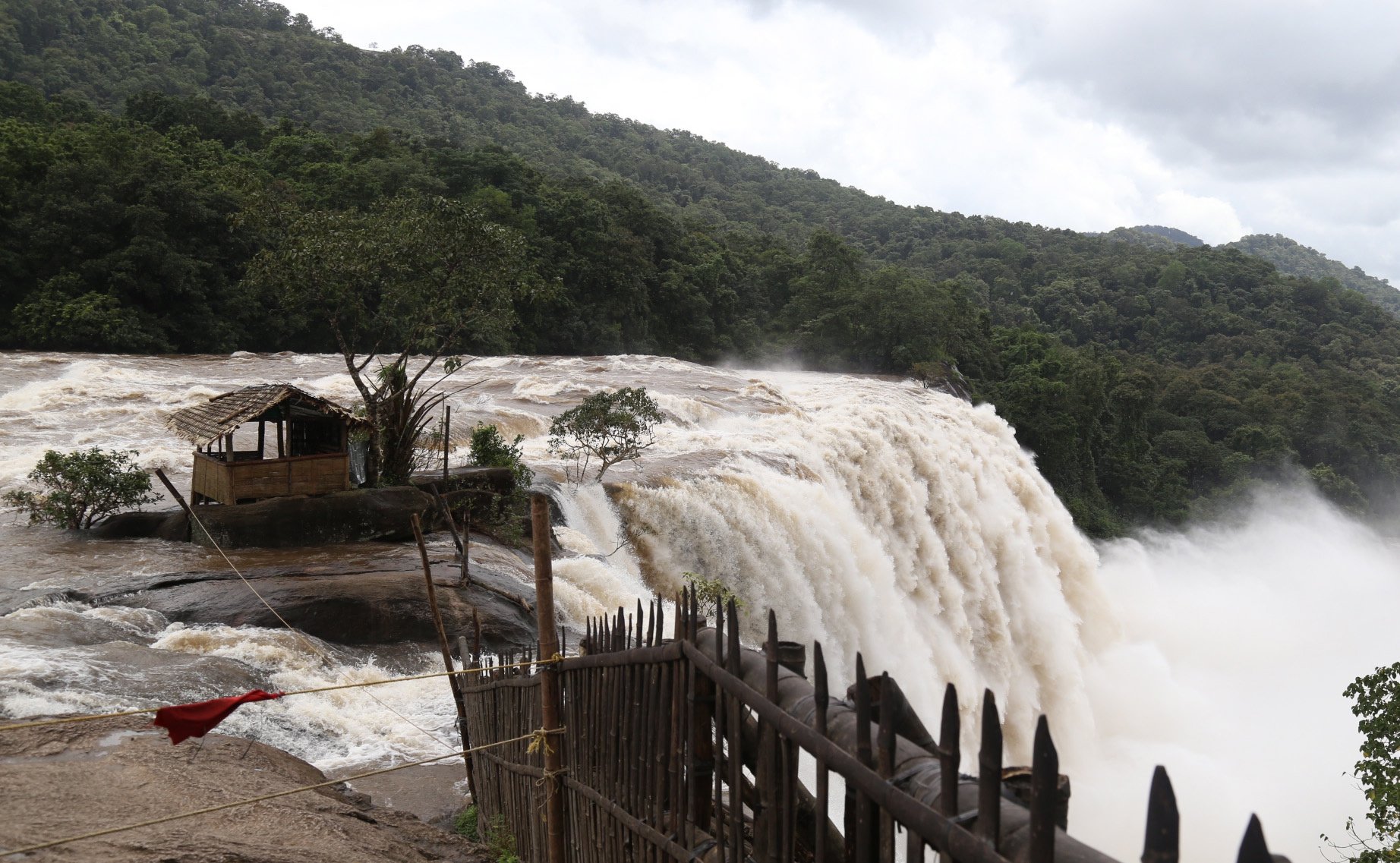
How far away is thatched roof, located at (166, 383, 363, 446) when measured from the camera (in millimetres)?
10227

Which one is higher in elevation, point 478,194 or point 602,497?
point 478,194

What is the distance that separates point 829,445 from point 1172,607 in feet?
62.0

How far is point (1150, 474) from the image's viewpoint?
138 feet

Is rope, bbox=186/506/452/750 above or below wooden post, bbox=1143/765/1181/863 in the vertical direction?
below

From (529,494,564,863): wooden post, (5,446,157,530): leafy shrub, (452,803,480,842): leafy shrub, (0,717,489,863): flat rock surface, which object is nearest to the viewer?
(0,717,489,863): flat rock surface

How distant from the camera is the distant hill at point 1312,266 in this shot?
346ft

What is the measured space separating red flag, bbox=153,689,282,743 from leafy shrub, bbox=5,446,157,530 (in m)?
8.87

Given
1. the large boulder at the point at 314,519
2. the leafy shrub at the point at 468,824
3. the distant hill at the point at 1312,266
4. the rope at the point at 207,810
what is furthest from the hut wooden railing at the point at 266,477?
the distant hill at the point at 1312,266

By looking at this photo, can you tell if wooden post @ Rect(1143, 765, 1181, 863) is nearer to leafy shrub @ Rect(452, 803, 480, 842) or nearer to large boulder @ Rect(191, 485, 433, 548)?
leafy shrub @ Rect(452, 803, 480, 842)

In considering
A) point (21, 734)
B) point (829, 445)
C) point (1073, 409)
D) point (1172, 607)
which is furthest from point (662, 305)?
point (21, 734)

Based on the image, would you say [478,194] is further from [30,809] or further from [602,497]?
[30,809]

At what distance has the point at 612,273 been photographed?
36.5 meters

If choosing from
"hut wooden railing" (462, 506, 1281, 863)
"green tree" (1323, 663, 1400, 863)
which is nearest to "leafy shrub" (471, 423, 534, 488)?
"hut wooden railing" (462, 506, 1281, 863)

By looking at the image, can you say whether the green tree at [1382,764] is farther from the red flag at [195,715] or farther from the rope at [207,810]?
the red flag at [195,715]
